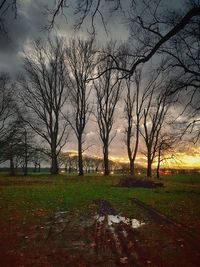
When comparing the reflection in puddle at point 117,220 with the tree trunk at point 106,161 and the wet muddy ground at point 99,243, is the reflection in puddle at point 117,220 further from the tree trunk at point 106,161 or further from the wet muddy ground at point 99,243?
the tree trunk at point 106,161

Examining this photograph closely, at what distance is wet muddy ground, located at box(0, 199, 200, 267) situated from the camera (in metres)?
6.15

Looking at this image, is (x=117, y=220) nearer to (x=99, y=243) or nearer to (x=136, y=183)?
(x=99, y=243)

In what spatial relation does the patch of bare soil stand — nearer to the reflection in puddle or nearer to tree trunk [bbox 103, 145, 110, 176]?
tree trunk [bbox 103, 145, 110, 176]

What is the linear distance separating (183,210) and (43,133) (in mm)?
29572

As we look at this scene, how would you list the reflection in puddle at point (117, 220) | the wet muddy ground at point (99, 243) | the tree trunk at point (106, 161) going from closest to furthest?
the wet muddy ground at point (99, 243)
the reflection in puddle at point (117, 220)
the tree trunk at point (106, 161)

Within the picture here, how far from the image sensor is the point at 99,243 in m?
7.41

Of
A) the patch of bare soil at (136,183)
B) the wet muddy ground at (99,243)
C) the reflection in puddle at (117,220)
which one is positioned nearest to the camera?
the wet muddy ground at (99,243)

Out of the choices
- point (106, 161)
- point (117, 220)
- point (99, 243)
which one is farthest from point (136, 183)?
point (99, 243)

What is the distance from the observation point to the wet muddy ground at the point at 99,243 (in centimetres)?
615

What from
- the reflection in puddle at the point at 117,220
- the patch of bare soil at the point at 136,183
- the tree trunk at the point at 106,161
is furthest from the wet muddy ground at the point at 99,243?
the tree trunk at the point at 106,161

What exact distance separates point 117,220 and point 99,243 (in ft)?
10.2

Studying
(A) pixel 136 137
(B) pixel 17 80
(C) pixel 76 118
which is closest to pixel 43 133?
(C) pixel 76 118

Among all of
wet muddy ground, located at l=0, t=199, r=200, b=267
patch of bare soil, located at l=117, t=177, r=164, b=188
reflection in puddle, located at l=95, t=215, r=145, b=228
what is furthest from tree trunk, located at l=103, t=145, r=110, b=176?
wet muddy ground, located at l=0, t=199, r=200, b=267

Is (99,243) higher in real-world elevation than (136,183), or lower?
lower
